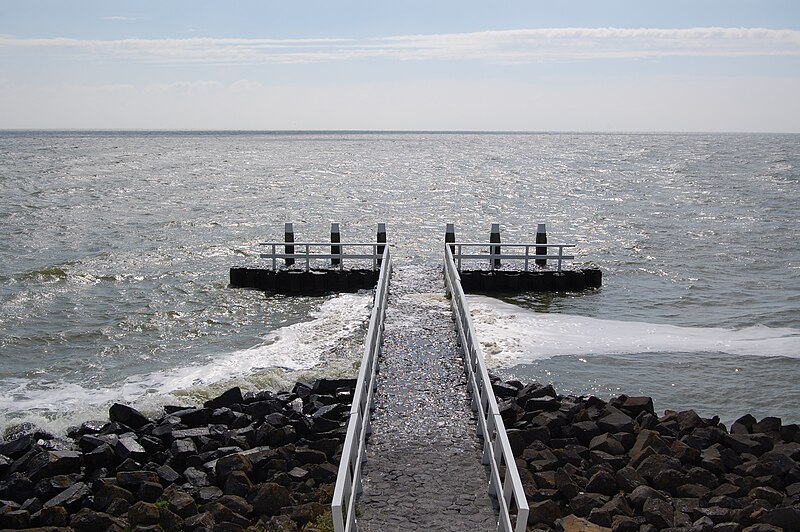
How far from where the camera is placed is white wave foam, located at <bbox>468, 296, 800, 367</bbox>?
20812mm

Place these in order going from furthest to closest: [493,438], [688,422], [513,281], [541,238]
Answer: [541,238] < [513,281] < [688,422] < [493,438]

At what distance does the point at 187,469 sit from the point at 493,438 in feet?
16.1

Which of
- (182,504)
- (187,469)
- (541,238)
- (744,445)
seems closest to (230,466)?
(187,469)

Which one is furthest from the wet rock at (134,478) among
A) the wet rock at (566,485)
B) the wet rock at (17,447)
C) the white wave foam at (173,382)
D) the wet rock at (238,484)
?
the wet rock at (566,485)

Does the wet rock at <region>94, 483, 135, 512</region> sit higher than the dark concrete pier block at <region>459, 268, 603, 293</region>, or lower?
lower

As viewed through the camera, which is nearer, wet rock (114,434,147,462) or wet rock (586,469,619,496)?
wet rock (586,469,619,496)

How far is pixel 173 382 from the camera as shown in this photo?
733 inches

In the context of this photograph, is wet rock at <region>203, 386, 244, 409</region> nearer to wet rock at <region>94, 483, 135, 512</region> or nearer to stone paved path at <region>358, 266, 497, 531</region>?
stone paved path at <region>358, 266, 497, 531</region>

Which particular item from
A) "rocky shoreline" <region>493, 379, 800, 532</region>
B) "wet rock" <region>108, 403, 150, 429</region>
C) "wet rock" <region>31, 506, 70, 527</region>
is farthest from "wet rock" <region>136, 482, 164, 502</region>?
"rocky shoreline" <region>493, 379, 800, 532</region>

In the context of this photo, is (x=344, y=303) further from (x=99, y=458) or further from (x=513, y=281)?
(x=99, y=458)

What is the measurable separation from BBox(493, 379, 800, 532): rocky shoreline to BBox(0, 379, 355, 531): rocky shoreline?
3.00 meters

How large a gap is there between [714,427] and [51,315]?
63.2 ft

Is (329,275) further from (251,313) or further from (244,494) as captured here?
(244,494)

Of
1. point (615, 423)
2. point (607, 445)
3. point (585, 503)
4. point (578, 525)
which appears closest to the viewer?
point (578, 525)
